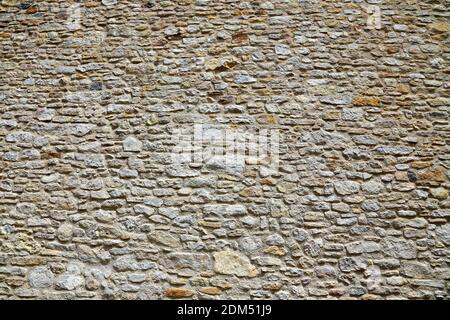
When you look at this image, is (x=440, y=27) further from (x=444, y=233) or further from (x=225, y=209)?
(x=225, y=209)

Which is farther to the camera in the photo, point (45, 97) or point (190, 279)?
point (45, 97)

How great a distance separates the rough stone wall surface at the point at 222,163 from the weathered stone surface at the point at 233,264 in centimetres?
1

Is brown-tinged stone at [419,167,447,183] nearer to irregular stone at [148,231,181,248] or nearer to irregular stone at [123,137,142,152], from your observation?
irregular stone at [148,231,181,248]

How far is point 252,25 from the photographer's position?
3.77 meters

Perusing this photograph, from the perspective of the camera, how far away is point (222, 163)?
344 cm

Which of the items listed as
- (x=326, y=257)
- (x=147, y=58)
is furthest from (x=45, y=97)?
(x=326, y=257)

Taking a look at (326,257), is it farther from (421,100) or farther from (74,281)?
(74,281)

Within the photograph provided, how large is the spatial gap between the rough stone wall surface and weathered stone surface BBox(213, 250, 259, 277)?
1 centimetres

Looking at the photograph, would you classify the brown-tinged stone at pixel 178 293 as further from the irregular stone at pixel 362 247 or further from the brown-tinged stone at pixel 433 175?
the brown-tinged stone at pixel 433 175

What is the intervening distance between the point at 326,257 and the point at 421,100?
167cm
